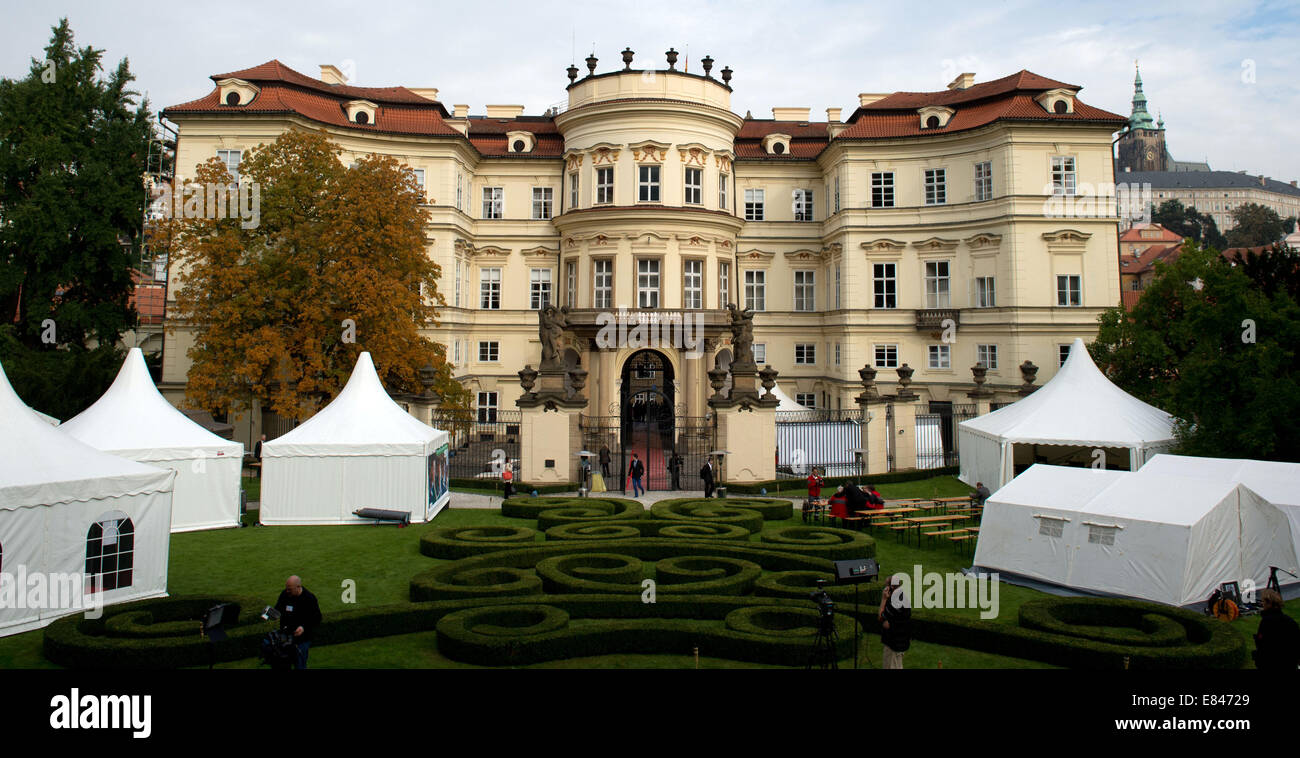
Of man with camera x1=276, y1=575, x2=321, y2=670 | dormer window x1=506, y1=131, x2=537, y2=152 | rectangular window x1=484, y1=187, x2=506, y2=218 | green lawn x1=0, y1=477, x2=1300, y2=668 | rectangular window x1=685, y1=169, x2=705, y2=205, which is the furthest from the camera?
rectangular window x1=484, y1=187, x2=506, y2=218

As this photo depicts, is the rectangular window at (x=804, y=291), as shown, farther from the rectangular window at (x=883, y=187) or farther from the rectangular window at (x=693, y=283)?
the rectangular window at (x=693, y=283)

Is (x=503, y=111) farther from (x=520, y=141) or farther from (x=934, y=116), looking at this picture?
(x=934, y=116)

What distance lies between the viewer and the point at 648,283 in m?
38.0

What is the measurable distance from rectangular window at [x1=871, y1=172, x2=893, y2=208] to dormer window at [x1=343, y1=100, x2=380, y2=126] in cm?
2507

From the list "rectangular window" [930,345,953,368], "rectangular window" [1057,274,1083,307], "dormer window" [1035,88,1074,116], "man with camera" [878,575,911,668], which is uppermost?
"dormer window" [1035,88,1074,116]

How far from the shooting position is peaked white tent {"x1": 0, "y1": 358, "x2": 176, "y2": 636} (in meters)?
11.1

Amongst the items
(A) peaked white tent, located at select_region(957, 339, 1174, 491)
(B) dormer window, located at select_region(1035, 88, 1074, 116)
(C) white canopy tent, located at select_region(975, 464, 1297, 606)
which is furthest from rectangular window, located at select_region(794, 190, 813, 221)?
(C) white canopy tent, located at select_region(975, 464, 1297, 606)

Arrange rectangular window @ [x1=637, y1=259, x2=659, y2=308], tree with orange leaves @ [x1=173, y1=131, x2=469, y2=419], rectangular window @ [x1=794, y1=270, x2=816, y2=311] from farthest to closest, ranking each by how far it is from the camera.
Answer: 1. rectangular window @ [x1=794, y1=270, x2=816, y2=311]
2. rectangular window @ [x1=637, y1=259, x2=659, y2=308]
3. tree with orange leaves @ [x1=173, y1=131, x2=469, y2=419]

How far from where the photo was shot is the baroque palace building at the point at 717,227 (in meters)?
36.5

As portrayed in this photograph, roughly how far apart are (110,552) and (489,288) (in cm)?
3081

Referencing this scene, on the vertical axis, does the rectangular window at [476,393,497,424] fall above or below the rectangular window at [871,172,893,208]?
below

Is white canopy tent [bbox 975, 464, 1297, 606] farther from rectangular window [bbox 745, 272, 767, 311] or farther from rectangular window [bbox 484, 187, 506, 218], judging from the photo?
rectangular window [bbox 484, 187, 506, 218]

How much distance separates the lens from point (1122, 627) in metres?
11.7

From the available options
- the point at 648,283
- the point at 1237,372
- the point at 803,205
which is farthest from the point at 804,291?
the point at 1237,372
